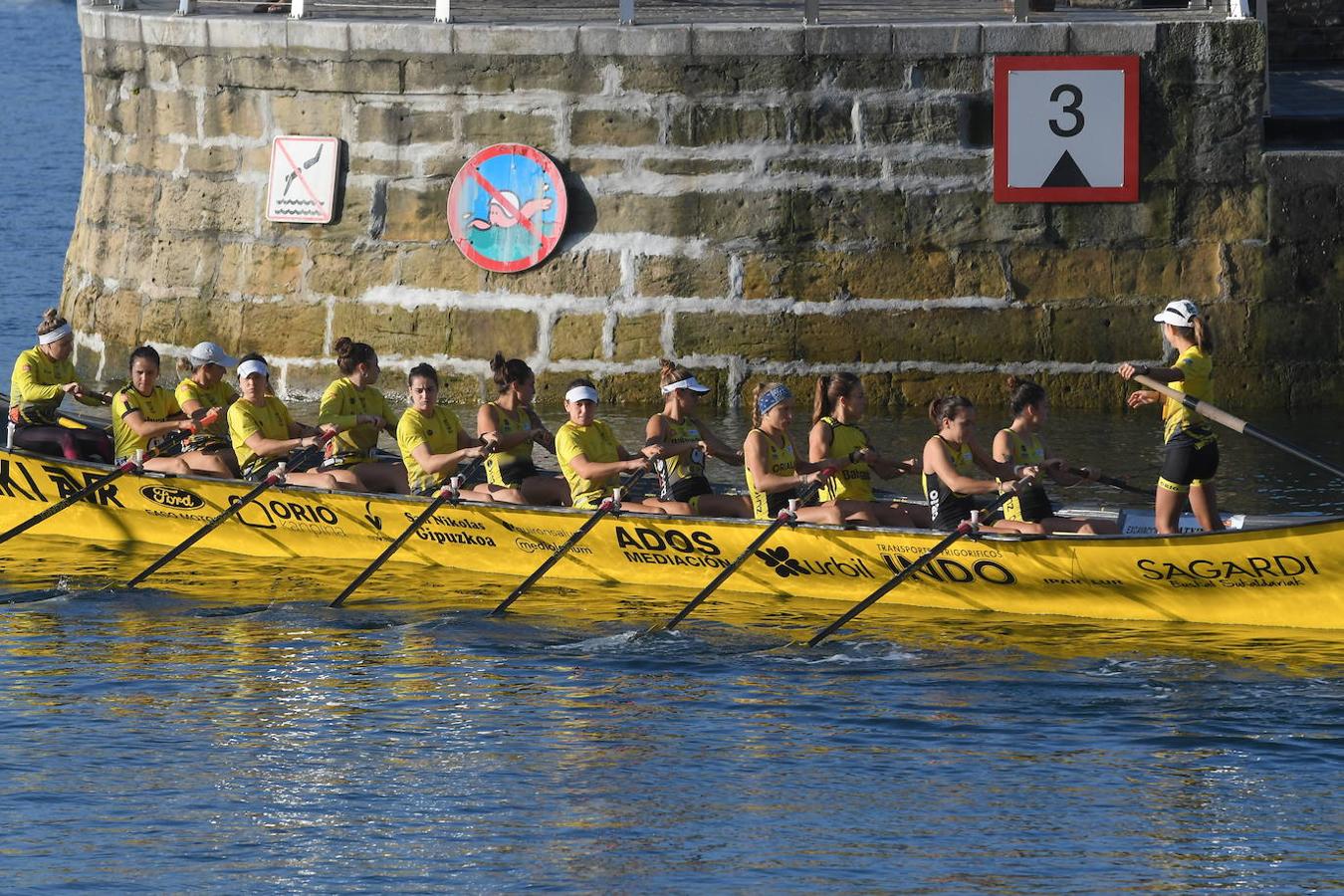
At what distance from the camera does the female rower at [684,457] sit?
14.9 metres

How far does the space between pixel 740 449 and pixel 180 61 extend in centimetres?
664

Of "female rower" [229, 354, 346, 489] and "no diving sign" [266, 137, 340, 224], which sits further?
"no diving sign" [266, 137, 340, 224]

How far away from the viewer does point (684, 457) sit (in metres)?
15.0

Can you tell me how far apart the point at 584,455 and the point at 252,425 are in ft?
8.34

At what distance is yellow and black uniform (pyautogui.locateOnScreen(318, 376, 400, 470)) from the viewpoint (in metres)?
15.9

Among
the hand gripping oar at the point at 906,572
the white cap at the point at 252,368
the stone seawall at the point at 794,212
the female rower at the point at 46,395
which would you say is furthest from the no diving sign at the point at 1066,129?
the female rower at the point at 46,395

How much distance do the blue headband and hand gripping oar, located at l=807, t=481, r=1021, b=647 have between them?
4.57ft

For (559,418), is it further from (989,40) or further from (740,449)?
(989,40)

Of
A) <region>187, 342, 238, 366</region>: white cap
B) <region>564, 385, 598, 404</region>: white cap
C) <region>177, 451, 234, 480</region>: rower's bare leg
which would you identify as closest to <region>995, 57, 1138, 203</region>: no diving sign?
<region>564, 385, 598, 404</region>: white cap

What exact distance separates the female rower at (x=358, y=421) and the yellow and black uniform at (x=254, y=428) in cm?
33

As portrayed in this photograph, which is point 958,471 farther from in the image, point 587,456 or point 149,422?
point 149,422

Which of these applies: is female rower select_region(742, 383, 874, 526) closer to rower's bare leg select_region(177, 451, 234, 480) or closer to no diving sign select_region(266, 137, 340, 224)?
rower's bare leg select_region(177, 451, 234, 480)

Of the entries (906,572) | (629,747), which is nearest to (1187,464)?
(906,572)

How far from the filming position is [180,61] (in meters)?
20.2
